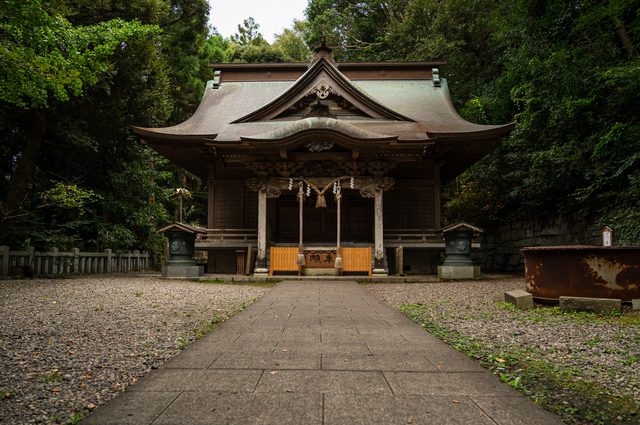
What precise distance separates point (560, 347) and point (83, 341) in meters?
4.70

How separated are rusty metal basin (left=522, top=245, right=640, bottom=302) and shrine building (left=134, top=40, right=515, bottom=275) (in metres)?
5.47

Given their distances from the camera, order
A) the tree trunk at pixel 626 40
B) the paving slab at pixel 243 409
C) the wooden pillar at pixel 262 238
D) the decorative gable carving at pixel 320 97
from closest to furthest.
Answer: the paving slab at pixel 243 409
the tree trunk at pixel 626 40
the wooden pillar at pixel 262 238
the decorative gable carving at pixel 320 97

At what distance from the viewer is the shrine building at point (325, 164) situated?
36.2 feet

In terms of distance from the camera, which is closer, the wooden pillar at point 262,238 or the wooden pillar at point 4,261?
the wooden pillar at point 4,261

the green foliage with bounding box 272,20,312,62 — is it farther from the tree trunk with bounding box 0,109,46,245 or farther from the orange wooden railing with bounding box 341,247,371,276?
the orange wooden railing with bounding box 341,247,371,276

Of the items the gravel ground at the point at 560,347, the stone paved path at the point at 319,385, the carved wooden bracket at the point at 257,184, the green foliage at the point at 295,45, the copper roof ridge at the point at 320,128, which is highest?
the green foliage at the point at 295,45

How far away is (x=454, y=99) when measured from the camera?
67.2 ft

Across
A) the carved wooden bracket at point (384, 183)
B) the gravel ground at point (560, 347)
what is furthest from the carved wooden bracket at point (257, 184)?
the gravel ground at point (560, 347)

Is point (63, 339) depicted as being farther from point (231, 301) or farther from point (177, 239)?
point (177, 239)

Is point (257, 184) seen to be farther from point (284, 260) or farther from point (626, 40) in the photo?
point (626, 40)

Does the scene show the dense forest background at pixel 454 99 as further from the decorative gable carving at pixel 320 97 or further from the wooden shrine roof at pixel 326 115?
the decorative gable carving at pixel 320 97

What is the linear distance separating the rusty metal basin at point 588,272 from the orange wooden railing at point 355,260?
5.46 meters

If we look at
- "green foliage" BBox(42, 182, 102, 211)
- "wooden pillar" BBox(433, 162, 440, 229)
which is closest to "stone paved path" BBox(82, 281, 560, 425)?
"green foliage" BBox(42, 182, 102, 211)

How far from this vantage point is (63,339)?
3742 millimetres
